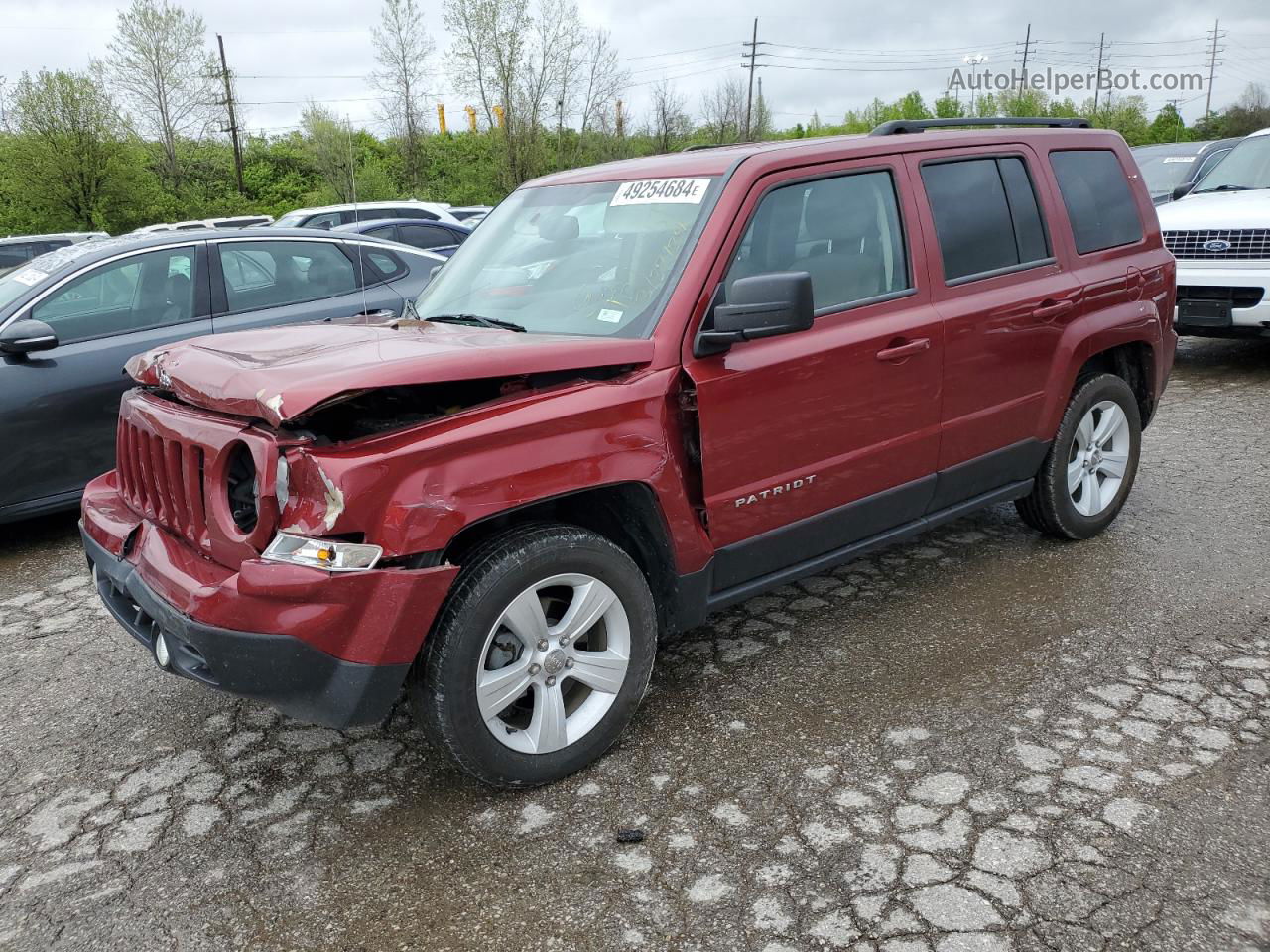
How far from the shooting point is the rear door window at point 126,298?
548 cm

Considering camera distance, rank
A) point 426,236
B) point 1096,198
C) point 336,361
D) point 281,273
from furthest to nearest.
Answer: point 426,236 < point 281,273 < point 1096,198 < point 336,361

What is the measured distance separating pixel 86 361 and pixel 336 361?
3338mm

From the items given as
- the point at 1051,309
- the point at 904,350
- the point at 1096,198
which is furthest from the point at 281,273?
the point at 1096,198

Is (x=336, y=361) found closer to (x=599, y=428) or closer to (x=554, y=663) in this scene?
(x=599, y=428)

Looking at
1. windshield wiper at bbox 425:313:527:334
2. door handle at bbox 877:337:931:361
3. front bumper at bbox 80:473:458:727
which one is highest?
windshield wiper at bbox 425:313:527:334

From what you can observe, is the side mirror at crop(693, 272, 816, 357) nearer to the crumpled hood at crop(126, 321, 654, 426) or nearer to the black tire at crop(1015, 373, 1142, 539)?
the crumpled hood at crop(126, 321, 654, 426)

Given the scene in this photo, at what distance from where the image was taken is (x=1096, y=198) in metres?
4.57

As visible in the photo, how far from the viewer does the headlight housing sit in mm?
2553

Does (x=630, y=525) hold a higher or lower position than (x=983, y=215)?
lower

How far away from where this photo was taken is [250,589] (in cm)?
256

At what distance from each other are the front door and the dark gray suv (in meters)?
3.34

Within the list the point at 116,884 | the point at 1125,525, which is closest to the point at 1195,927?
the point at 116,884

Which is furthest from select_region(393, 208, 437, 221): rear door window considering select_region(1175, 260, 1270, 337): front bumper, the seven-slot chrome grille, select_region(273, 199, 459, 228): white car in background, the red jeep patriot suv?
the seven-slot chrome grille

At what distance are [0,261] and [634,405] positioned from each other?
683 inches
